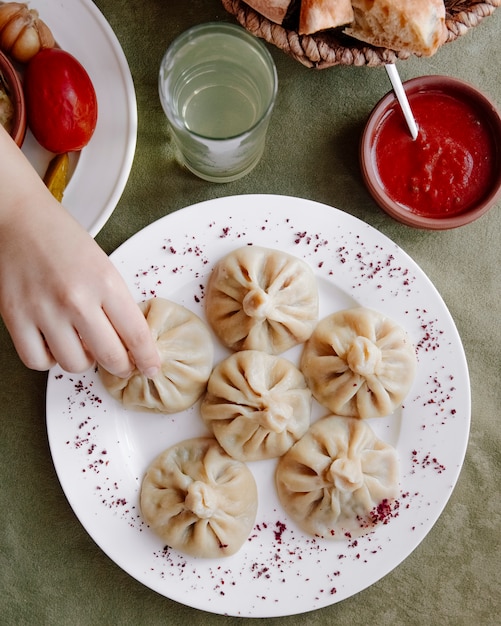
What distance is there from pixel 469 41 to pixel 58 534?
1.55 meters

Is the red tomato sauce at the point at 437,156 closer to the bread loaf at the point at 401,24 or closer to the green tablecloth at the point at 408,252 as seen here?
the green tablecloth at the point at 408,252

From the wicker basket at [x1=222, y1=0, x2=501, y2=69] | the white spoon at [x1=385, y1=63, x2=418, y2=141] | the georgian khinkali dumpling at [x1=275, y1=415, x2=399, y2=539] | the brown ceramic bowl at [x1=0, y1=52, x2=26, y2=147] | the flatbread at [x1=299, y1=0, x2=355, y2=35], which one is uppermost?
the flatbread at [x1=299, y1=0, x2=355, y2=35]

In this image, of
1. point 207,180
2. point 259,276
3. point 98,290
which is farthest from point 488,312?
point 98,290

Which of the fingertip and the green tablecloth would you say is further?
the green tablecloth

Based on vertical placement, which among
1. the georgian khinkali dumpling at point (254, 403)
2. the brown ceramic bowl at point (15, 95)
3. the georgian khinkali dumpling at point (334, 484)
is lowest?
the georgian khinkali dumpling at point (334, 484)

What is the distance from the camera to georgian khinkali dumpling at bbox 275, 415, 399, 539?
4.98ft

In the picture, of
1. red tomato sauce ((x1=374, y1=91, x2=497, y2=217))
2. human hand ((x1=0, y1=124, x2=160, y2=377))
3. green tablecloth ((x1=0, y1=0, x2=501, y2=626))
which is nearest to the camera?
human hand ((x1=0, y1=124, x2=160, y2=377))

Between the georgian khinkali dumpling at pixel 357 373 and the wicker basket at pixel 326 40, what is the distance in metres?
0.54

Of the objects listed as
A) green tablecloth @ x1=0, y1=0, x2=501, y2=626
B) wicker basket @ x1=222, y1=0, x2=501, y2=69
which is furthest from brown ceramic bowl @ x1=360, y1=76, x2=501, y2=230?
wicker basket @ x1=222, y1=0, x2=501, y2=69

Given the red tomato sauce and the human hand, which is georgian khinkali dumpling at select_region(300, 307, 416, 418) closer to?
the red tomato sauce

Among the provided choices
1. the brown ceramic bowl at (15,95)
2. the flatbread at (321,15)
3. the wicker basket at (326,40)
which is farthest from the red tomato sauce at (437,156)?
the brown ceramic bowl at (15,95)

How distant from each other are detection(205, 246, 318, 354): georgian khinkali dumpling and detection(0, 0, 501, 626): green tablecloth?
218mm

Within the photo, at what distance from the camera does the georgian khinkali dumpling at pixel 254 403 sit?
1.50m

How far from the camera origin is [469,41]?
168 cm
